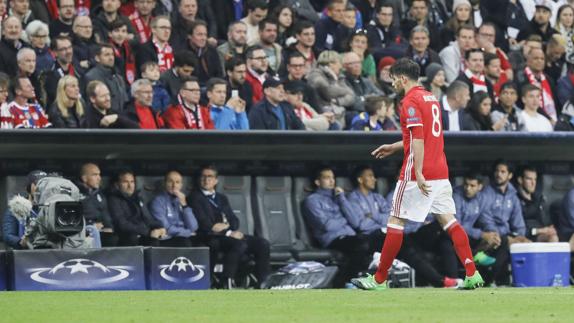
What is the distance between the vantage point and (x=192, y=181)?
19672 mm

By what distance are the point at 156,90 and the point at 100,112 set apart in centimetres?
128

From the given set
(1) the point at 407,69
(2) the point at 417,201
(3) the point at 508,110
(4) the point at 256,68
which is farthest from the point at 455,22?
(2) the point at 417,201

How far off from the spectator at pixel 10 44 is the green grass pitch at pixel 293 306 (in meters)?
4.96

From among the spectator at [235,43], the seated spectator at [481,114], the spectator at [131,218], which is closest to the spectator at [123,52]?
the spectator at [235,43]

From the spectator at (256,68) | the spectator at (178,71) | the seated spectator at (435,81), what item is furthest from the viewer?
the seated spectator at (435,81)

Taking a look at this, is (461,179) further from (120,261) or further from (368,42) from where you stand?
(120,261)

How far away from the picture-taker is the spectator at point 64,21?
19.3 metres

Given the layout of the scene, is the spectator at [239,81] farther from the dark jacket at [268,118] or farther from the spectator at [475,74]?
the spectator at [475,74]

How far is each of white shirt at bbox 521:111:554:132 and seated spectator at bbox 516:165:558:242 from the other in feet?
2.08

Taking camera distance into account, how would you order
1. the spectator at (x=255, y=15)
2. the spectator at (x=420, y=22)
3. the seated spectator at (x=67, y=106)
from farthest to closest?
the spectator at (x=420, y=22) < the spectator at (x=255, y=15) < the seated spectator at (x=67, y=106)

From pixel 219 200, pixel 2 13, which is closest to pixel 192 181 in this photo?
pixel 219 200

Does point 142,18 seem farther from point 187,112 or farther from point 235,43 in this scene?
point 187,112

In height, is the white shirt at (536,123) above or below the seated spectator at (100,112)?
below

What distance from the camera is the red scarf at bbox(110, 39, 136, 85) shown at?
19328mm
